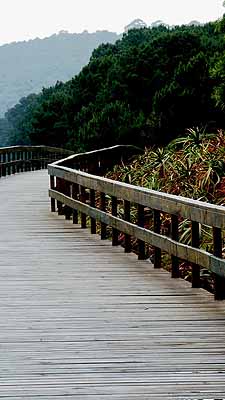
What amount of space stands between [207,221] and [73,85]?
188ft

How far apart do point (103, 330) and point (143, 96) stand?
45.5 meters

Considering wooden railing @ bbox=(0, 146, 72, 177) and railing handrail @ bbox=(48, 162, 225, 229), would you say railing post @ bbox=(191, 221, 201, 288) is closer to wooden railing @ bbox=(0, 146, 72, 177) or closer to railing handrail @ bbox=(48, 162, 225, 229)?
railing handrail @ bbox=(48, 162, 225, 229)

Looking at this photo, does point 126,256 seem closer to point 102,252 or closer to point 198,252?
point 102,252

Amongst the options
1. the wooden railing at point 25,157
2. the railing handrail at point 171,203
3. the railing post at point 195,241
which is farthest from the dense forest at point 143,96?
the railing post at point 195,241

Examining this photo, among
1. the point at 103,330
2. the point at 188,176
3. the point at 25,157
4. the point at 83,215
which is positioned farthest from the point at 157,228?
the point at 25,157

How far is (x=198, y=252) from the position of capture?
26.4 feet

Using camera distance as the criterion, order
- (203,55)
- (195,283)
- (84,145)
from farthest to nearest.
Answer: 1. (84,145)
2. (203,55)
3. (195,283)

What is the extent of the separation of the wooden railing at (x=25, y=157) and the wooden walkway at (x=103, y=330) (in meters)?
18.5

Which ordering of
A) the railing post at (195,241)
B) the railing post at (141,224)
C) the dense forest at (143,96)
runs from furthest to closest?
the dense forest at (143,96) < the railing post at (141,224) < the railing post at (195,241)

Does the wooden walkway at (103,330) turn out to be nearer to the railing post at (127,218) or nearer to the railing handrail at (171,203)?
the railing post at (127,218)

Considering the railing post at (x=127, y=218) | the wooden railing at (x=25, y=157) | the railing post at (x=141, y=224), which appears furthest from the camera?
the wooden railing at (x=25, y=157)

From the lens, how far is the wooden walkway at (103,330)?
16.9ft

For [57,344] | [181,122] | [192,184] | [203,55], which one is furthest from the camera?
[203,55]

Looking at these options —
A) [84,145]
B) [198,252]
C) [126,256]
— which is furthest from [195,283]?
[84,145]
